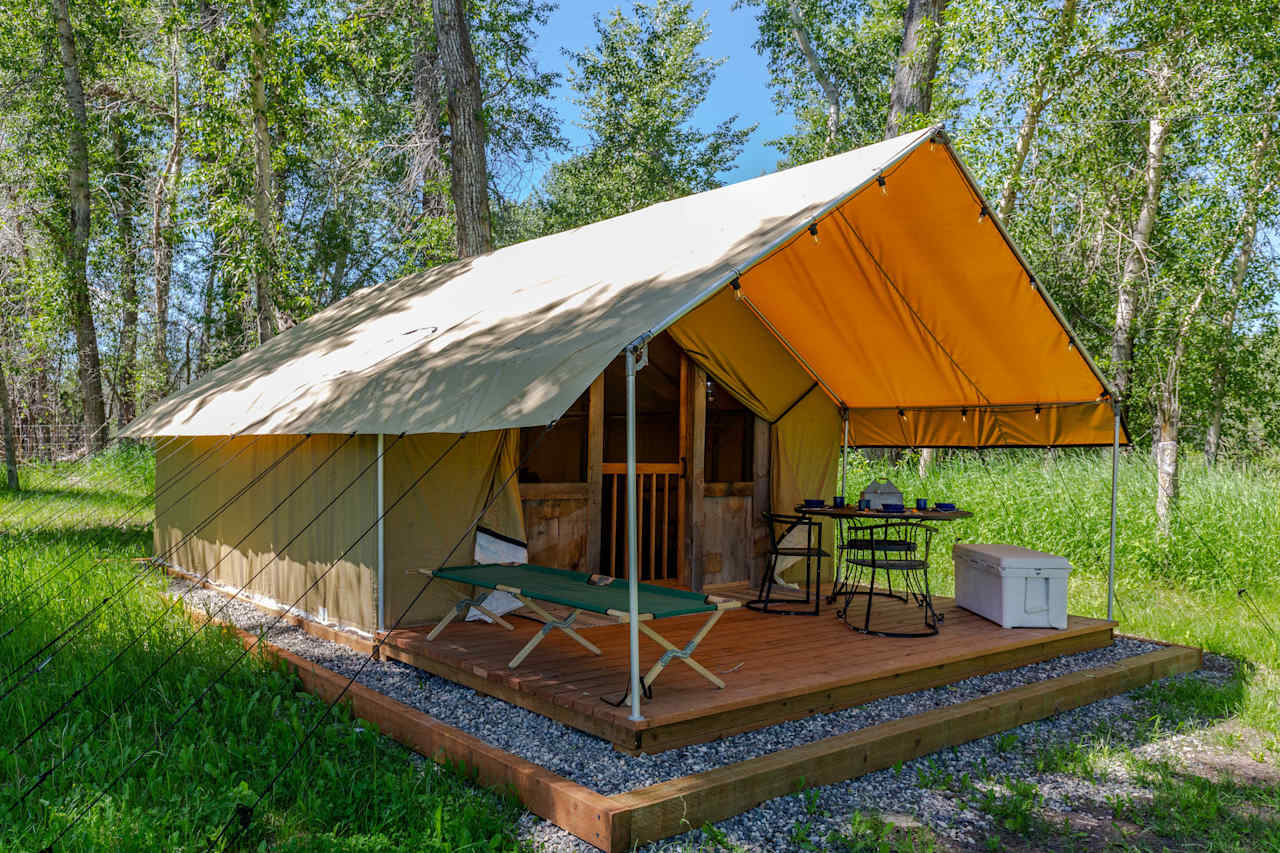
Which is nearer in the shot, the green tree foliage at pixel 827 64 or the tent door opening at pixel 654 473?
the tent door opening at pixel 654 473

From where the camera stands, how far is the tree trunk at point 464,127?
31.8 feet

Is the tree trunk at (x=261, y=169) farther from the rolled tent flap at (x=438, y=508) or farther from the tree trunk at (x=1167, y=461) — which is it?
the tree trunk at (x=1167, y=461)

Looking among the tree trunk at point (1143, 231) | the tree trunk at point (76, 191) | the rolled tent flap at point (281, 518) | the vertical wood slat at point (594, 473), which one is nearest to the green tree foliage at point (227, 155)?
the tree trunk at point (76, 191)

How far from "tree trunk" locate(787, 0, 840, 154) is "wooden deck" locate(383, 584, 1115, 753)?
12791 millimetres

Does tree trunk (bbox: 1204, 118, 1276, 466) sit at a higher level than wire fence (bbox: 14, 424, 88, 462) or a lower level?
higher

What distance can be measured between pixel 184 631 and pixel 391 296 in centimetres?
336

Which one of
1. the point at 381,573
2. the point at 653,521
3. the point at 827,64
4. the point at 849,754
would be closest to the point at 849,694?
the point at 849,754

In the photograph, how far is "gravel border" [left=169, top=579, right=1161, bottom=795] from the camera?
3402 mm

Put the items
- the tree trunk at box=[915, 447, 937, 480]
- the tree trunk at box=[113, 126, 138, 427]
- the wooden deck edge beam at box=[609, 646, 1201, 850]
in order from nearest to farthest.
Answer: the wooden deck edge beam at box=[609, 646, 1201, 850] → the tree trunk at box=[915, 447, 937, 480] → the tree trunk at box=[113, 126, 138, 427]

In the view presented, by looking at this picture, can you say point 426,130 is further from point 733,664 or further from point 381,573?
point 733,664

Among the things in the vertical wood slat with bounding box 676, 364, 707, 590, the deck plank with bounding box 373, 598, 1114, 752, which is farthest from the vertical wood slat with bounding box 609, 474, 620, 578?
the deck plank with bounding box 373, 598, 1114, 752

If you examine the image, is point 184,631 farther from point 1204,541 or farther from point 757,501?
point 1204,541

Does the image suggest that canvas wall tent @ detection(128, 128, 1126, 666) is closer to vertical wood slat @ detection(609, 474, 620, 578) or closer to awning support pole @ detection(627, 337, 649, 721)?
awning support pole @ detection(627, 337, 649, 721)

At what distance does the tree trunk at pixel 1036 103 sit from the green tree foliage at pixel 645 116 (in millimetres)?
11600
